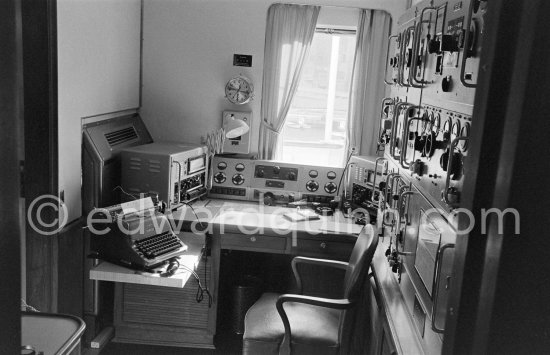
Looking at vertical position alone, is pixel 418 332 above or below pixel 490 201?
below

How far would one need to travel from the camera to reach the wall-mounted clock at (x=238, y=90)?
4.02 m

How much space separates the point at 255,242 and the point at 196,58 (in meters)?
1.55

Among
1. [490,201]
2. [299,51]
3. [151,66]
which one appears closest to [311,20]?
[299,51]

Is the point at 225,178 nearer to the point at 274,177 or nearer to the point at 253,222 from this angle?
the point at 274,177

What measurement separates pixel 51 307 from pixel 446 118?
228 cm

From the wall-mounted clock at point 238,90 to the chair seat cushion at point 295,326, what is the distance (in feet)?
5.43

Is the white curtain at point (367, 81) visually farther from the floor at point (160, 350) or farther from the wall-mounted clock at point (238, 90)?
the floor at point (160, 350)

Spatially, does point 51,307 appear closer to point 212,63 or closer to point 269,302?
point 269,302

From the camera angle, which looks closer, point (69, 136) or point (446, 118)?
point (446, 118)

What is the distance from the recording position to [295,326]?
2.79 meters

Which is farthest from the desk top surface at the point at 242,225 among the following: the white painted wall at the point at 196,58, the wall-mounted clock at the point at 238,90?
the wall-mounted clock at the point at 238,90

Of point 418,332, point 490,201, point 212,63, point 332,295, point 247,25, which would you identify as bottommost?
point 332,295

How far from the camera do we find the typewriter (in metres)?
2.88

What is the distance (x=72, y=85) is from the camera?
9.68 ft
